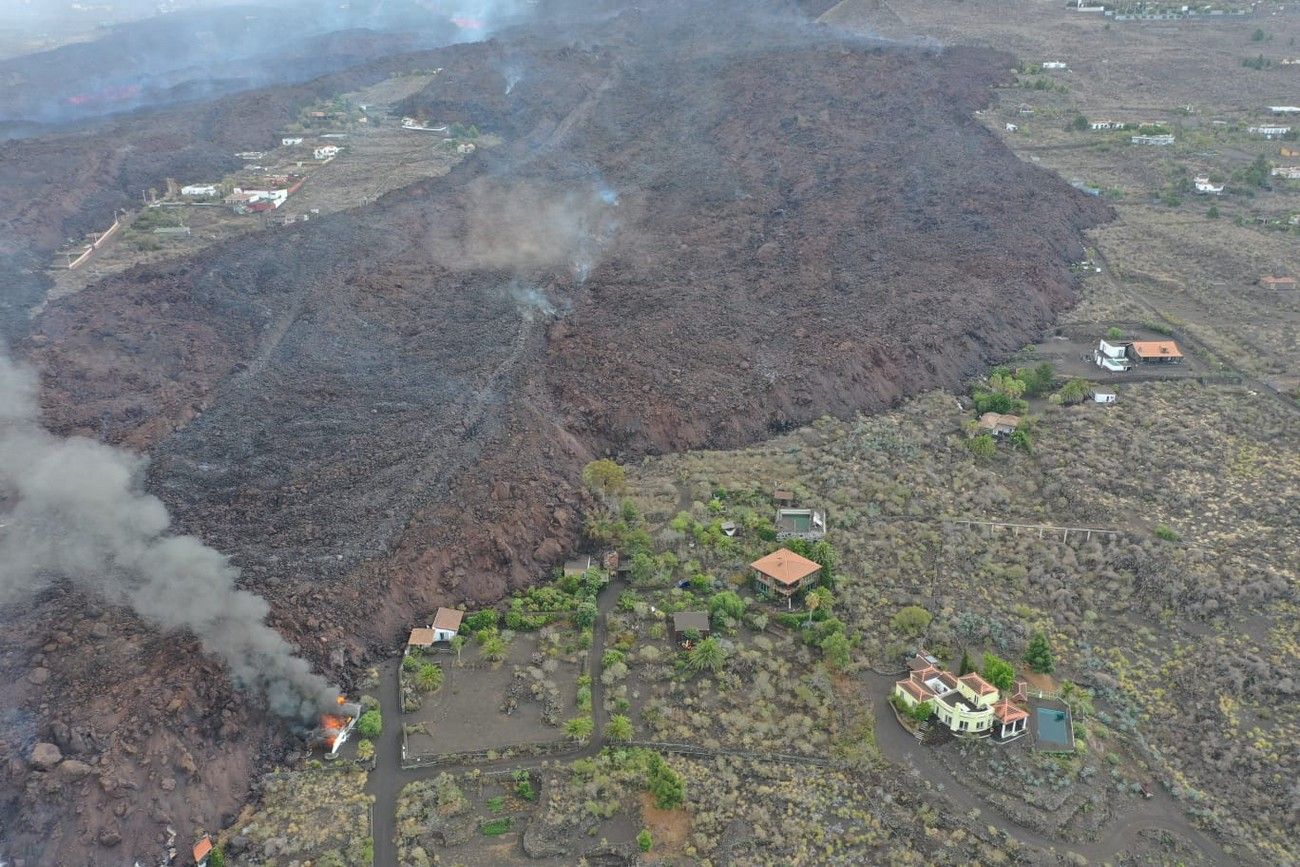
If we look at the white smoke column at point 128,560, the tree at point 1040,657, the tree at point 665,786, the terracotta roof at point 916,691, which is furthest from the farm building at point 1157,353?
the white smoke column at point 128,560

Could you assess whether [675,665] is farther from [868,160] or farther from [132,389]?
[868,160]

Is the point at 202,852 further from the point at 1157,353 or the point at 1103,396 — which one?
the point at 1157,353

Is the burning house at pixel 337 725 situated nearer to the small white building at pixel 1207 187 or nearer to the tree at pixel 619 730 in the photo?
the tree at pixel 619 730

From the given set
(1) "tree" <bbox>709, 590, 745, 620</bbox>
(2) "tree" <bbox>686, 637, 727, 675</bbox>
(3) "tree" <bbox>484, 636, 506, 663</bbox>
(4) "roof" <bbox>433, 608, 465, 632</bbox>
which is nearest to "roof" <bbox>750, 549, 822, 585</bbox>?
(1) "tree" <bbox>709, 590, 745, 620</bbox>

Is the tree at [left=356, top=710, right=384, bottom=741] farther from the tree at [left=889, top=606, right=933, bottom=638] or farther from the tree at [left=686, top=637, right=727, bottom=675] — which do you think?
the tree at [left=889, top=606, right=933, bottom=638]

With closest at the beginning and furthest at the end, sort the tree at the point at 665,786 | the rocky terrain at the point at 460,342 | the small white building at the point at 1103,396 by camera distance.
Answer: the tree at the point at 665,786, the rocky terrain at the point at 460,342, the small white building at the point at 1103,396

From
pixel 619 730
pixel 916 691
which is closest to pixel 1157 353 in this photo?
pixel 916 691
